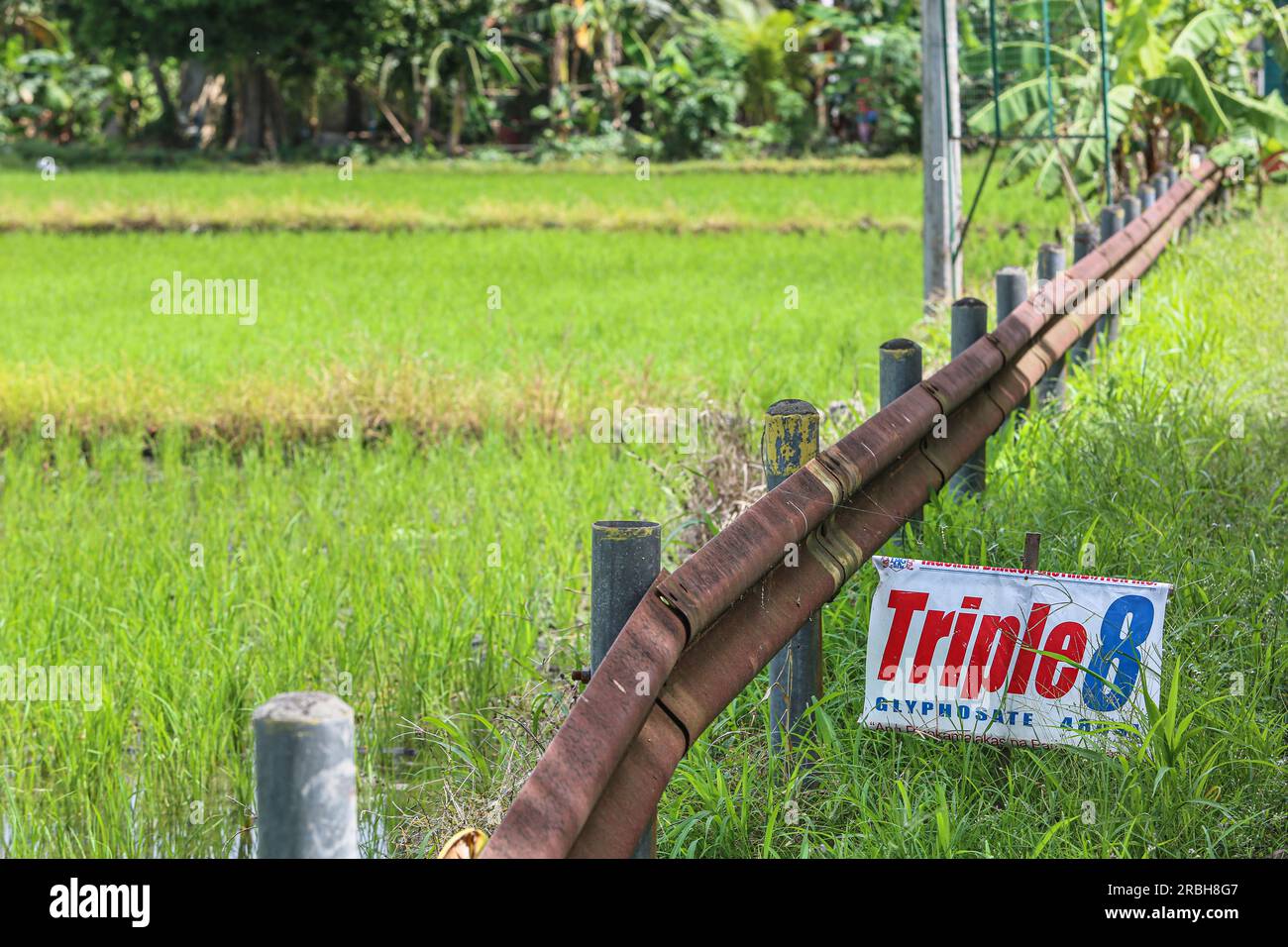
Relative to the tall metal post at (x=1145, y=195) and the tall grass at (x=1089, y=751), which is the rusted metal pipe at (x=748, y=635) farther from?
the tall metal post at (x=1145, y=195)

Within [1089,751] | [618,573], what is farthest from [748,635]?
[1089,751]

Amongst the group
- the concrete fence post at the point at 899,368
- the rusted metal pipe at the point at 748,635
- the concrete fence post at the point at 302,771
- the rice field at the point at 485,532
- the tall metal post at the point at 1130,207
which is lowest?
the rice field at the point at 485,532

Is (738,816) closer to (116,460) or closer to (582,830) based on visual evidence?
(582,830)

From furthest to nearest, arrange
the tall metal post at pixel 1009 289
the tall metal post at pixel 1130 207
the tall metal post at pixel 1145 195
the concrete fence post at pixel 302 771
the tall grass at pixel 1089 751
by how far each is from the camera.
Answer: the tall metal post at pixel 1145 195 → the tall metal post at pixel 1130 207 → the tall metal post at pixel 1009 289 → the tall grass at pixel 1089 751 → the concrete fence post at pixel 302 771

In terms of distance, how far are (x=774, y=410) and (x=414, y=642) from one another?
1707 mm

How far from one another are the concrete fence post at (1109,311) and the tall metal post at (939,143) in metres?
1.07

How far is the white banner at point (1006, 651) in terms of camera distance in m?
2.51

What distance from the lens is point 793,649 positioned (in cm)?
271

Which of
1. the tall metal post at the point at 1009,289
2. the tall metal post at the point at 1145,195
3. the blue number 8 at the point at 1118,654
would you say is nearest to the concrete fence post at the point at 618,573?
the blue number 8 at the point at 1118,654

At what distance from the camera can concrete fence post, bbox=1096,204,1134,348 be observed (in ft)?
20.4

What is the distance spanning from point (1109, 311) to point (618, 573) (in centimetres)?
483

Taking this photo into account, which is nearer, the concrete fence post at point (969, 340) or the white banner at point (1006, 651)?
the white banner at point (1006, 651)

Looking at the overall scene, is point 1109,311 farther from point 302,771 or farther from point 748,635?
point 302,771

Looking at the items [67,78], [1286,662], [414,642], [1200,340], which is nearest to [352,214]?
[1200,340]
